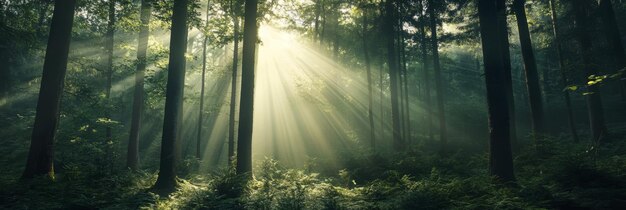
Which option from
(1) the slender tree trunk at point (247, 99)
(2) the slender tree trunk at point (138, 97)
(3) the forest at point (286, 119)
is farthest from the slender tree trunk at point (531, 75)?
(2) the slender tree trunk at point (138, 97)

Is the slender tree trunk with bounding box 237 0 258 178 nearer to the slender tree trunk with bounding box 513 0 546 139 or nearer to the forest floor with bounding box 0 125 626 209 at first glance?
the forest floor with bounding box 0 125 626 209

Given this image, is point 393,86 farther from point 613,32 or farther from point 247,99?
point 247,99

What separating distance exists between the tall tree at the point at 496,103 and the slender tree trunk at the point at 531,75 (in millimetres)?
6826

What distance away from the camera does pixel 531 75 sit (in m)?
14.9

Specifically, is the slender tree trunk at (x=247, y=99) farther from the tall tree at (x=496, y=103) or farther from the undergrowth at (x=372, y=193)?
the tall tree at (x=496, y=103)

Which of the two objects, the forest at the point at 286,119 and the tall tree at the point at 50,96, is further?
the tall tree at the point at 50,96

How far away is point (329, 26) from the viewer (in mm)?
32281

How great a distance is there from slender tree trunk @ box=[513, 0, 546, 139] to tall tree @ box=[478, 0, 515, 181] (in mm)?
6826

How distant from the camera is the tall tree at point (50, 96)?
10930 millimetres

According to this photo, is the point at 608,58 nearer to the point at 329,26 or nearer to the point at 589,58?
the point at 589,58

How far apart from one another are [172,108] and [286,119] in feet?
72.8

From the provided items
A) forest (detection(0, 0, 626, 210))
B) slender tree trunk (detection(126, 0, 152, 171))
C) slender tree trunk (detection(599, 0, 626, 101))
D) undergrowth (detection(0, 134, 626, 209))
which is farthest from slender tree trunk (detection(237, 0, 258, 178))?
slender tree trunk (detection(599, 0, 626, 101))

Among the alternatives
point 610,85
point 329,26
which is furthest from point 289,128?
point 610,85

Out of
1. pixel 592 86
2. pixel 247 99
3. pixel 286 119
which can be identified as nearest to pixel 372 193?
pixel 247 99
